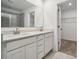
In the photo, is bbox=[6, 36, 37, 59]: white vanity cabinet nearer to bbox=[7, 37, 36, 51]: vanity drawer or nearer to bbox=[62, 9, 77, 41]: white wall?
bbox=[7, 37, 36, 51]: vanity drawer

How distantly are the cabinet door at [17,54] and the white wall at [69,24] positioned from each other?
174 inches

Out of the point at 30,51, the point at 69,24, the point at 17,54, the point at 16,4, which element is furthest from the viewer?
the point at 69,24

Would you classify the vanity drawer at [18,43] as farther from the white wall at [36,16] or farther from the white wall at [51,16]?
the white wall at [51,16]

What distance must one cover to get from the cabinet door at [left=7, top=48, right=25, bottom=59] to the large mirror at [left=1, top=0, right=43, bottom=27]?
2.41ft

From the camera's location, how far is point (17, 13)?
195cm

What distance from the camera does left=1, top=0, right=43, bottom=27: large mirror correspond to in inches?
62.9

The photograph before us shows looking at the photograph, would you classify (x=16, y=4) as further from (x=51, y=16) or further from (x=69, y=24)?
(x=69, y=24)

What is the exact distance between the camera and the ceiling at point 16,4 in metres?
1.61

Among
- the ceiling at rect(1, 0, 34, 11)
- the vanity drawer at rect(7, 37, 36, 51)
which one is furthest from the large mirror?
the vanity drawer at rect(7, 37, 36, 51)

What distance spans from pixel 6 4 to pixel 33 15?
3.89 feet

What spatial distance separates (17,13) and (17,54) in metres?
1.19

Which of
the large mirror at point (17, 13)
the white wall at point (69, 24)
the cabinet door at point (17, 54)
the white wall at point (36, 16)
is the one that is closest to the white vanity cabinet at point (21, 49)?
the cabinet door at point (17, 54)

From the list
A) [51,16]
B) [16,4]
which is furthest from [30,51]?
[51,16]

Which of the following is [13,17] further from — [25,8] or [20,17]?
[25,8]
